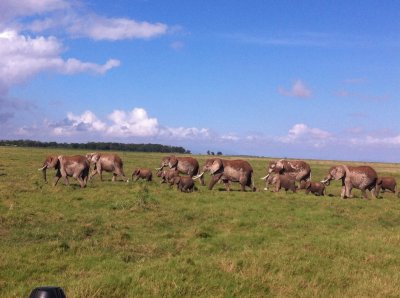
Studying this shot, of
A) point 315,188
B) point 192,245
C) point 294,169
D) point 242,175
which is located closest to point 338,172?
point 315,188

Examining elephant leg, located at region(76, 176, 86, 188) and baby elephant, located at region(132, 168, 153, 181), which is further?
baby elephant, located at region(132, 168, 153, 181)

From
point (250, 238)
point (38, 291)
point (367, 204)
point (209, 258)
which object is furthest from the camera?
point (367, 204)

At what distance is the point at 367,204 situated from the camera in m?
20.7

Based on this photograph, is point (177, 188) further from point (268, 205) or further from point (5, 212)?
point (5, 212)

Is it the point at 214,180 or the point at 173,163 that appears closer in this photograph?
the point at 214,180

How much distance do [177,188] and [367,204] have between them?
9.38 meters

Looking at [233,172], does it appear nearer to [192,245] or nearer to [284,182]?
[284,182]

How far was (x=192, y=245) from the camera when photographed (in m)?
11.5

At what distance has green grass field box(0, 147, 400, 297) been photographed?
783cm

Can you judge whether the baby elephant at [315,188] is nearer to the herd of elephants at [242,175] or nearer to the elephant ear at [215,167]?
the herd of elephants at [242,175]

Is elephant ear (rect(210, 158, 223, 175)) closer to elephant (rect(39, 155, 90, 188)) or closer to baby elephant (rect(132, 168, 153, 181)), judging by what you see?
baby elephant (rect(132, 168, 153, 181))

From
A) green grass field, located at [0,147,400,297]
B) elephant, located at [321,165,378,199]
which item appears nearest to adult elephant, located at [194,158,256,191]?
green grass field, located at [0,147,400,297]

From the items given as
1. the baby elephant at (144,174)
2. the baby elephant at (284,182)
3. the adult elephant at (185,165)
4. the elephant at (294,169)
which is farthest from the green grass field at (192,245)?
the adult elephant at (185,165)

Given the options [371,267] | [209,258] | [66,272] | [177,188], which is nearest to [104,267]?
[66,272]
